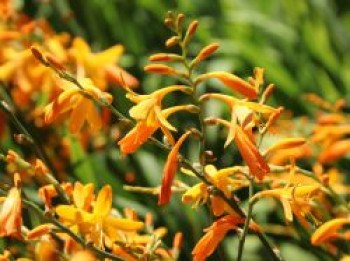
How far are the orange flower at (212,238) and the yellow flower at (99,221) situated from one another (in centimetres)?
10

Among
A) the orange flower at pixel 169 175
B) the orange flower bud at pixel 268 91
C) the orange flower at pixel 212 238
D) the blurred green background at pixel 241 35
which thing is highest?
the orange flower bud at pixel 268 91

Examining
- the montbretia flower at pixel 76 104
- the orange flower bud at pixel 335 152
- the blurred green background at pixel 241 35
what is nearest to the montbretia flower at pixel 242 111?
the montbretia flower at pixel 76 104

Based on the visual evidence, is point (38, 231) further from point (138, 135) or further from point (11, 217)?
point (138, 135)

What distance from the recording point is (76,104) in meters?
1.12

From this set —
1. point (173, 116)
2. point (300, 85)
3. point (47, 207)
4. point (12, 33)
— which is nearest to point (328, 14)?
point (300, 85)

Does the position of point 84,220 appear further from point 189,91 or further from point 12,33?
point 12,33

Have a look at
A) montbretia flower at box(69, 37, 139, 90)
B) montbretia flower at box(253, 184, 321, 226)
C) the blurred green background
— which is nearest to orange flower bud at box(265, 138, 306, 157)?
montbretia flower at box(253, 184, 321, 226)

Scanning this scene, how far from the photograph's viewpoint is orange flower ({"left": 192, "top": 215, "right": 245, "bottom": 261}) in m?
1.00

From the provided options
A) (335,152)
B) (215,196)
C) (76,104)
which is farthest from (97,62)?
(215,196)

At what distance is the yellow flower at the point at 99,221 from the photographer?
3.52ft

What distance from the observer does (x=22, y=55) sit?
2148 millimetres

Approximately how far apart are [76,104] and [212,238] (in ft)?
0.92

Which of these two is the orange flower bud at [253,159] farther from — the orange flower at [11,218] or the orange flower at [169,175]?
the orange flower at [11,218]

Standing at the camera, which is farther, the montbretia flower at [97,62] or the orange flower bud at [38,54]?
the montbretia flower at [97,62]
